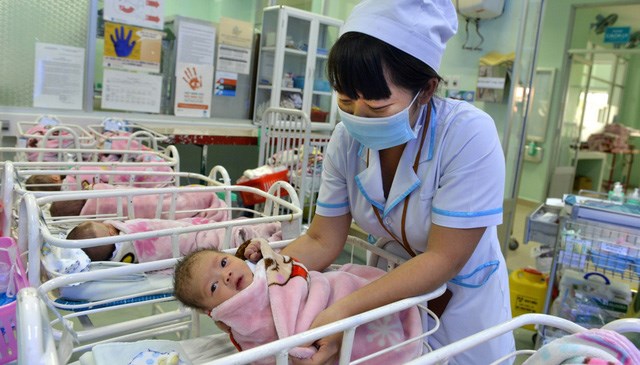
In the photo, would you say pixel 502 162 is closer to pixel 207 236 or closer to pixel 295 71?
pixel 207 236

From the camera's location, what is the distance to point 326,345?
2.96 ft

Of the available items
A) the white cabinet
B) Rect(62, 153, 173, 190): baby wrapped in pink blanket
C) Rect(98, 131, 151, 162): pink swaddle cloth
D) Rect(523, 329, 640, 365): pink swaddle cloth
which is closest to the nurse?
Rect(523, 329, 640, 365): pink swaddle cloth

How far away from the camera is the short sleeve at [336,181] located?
1.22 meters

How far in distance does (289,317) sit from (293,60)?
4660 millimetres

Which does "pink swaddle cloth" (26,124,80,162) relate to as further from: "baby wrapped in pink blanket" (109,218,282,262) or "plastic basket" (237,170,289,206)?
"baby wrapped in pink blanket" (109,218,282,262)

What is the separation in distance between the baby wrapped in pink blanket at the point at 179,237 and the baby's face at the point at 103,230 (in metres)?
0.02

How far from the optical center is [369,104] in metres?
0.98

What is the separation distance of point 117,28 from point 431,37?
416cm

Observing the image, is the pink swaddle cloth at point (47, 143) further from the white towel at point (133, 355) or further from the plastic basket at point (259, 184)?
the white towel at point (133, 355)

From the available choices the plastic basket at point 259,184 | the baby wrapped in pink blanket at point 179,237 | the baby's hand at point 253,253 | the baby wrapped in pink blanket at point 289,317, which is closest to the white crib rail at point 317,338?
the baby wrapped in pink blanket at point 289,317

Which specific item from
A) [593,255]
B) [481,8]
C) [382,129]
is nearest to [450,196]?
[382,129]

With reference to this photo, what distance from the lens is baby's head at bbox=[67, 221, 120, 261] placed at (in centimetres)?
189

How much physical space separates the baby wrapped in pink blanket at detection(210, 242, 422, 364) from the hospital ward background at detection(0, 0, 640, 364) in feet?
0.66

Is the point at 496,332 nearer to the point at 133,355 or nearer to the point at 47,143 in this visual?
the point at 133,355
